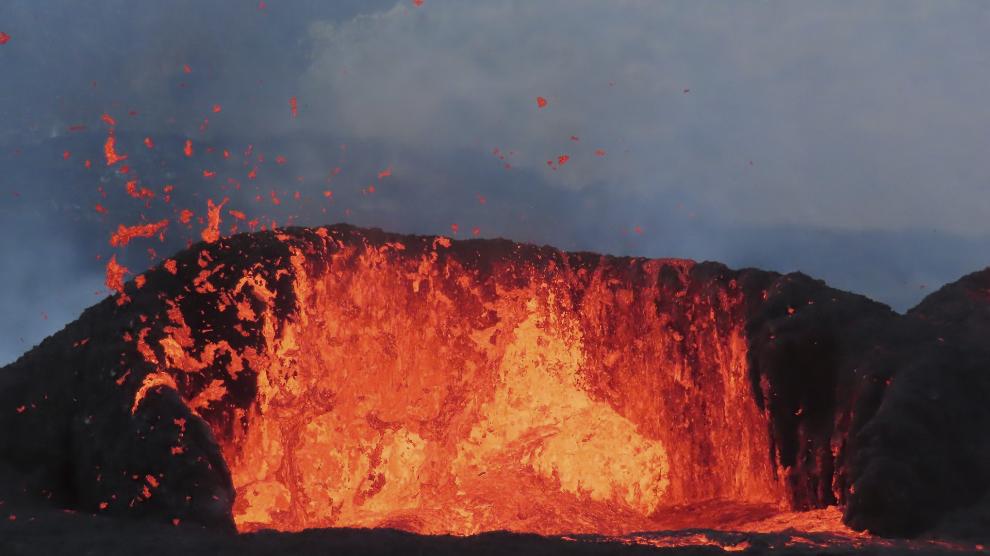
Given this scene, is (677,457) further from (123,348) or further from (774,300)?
(123,348)

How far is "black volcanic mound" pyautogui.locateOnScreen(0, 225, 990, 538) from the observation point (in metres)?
11.6

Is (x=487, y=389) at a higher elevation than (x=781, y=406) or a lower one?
higher

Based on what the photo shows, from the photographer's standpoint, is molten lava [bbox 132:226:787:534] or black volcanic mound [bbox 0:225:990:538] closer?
black volcanic mound [bbox 0:225:990:538]

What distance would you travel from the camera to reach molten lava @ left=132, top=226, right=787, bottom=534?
662 inches

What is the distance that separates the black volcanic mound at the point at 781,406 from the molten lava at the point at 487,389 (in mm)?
729

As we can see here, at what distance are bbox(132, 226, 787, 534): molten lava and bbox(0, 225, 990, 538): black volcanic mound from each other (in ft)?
2.39

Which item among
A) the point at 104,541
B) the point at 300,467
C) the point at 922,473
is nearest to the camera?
the point at 104,541

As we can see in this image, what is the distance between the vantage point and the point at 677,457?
19.8m

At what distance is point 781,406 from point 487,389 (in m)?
7.16

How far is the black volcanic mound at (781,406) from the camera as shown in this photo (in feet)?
38.1

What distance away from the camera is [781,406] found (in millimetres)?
16281

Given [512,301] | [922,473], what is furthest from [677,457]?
[922,473]

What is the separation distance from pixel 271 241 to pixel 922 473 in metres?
12.7

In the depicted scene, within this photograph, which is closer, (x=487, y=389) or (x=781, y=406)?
(x=781, y=406)
